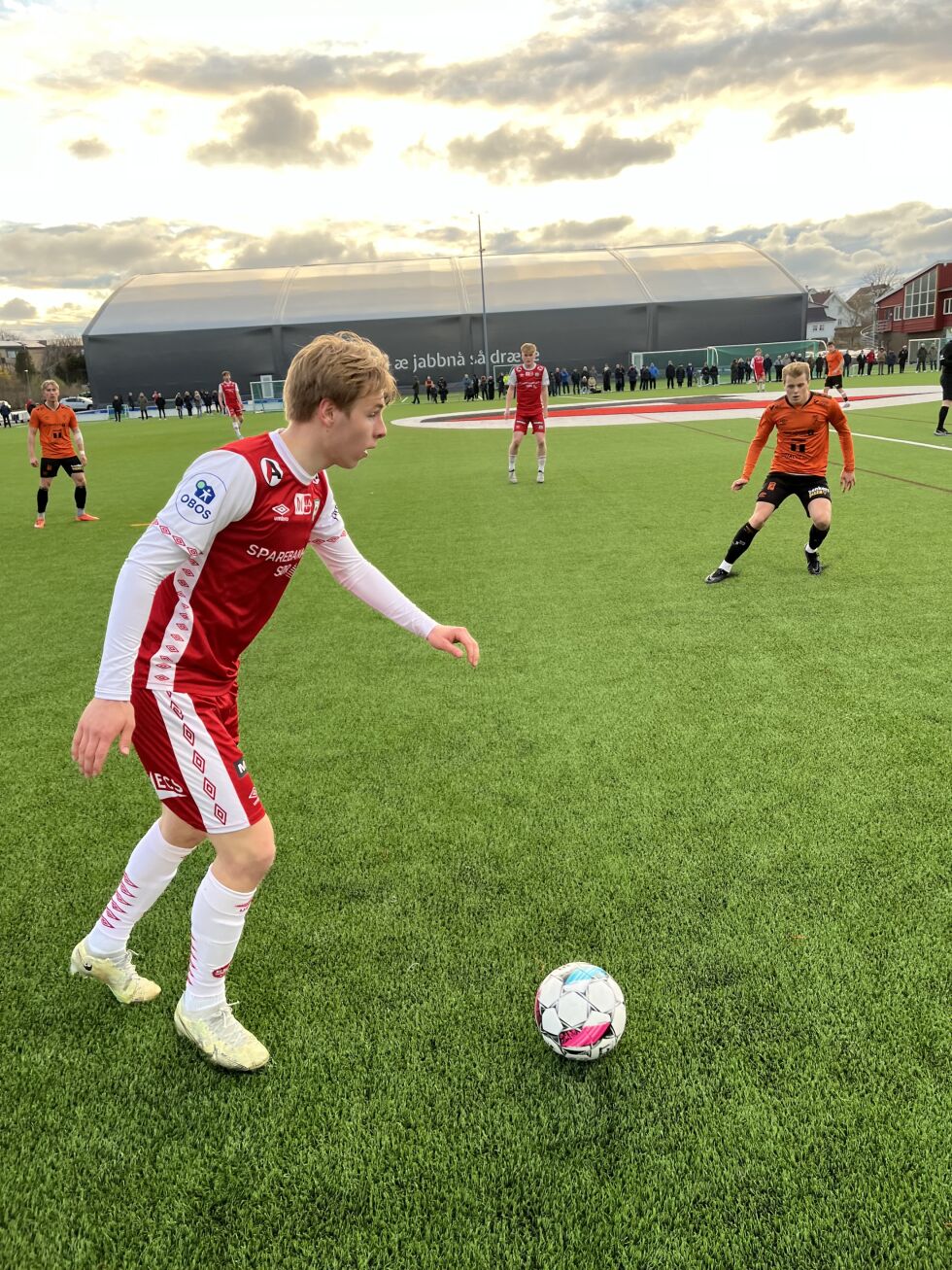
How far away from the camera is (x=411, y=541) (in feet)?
34.1

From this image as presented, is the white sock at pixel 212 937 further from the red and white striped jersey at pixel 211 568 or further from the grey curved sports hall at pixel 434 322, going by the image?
the grey curved sports hall at pixel 434 322

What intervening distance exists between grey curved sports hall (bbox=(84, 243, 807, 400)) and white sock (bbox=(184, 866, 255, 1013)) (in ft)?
204

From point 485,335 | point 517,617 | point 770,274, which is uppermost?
point 770,274

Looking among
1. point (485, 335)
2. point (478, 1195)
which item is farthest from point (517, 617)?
point (485, 335)

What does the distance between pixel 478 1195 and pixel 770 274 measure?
73.7 meters

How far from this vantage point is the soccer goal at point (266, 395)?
52781 mm

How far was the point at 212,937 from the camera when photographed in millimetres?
2443

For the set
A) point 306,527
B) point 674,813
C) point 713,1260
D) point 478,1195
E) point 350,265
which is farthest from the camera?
point 350,265

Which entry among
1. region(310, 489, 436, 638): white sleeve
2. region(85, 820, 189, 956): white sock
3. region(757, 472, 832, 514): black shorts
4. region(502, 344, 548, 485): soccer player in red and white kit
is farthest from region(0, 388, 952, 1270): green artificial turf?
region(502, 344, 548, 485): soccer player in red and white kit

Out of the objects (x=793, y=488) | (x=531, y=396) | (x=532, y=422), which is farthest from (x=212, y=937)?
(x=532, y=422)

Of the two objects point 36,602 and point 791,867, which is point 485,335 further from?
point 791,867

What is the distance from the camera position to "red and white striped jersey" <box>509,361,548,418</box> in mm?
13891

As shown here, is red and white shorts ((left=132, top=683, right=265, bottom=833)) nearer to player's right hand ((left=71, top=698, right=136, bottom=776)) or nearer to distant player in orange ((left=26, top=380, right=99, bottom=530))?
player's right hand ((left=71, top=698, right=136, bottom=776))

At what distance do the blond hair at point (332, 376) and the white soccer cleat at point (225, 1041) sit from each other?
182cm
